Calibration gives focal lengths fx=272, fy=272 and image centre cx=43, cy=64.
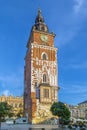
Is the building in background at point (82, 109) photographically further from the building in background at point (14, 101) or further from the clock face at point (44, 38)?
the clock face at point (44, 38)

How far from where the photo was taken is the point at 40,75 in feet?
235

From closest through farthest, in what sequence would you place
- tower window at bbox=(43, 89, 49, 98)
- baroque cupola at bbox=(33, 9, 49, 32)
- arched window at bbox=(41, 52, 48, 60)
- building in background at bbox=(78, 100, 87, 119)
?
tower window at bbox=(43, 89, 49, 98) → arched window at bbox=(41, 52, 48, 60) → baroque cupola at bbox=(33, 9, 49, 32) → building in background at bbox=(78, 100, 87, 119)

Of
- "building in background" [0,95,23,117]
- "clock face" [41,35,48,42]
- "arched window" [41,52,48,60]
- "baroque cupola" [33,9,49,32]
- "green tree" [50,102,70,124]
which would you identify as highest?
"baroque cupola" [33,9,49,32]

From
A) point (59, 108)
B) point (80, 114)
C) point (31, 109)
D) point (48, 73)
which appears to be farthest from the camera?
point (80, 114)

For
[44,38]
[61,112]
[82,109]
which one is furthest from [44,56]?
[82,109]

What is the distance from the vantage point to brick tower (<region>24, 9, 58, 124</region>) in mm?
68188

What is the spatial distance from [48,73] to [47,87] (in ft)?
13.7

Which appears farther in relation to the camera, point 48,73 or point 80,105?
point 80,105

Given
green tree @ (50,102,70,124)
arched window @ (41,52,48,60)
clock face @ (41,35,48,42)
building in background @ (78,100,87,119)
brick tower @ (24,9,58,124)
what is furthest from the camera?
building in background @ (78,100,87,119)

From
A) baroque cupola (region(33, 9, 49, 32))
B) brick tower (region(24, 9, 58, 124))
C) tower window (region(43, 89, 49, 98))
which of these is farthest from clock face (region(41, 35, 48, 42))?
tower window (region(43, 89, 49, 98))

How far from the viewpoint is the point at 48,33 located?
7769 centimetres

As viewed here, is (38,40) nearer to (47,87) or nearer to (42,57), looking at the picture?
(42,57)

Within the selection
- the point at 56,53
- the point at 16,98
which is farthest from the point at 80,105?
the point at 56,53

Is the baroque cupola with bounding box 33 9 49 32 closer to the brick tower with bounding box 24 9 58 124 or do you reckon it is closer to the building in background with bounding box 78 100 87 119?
the brick tower with bounding box 24 9 58 124
